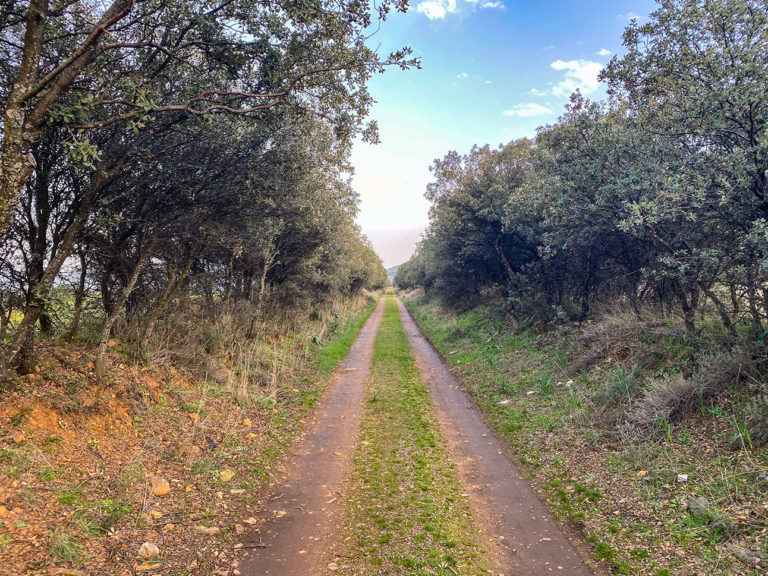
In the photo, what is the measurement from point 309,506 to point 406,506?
4.67 ft

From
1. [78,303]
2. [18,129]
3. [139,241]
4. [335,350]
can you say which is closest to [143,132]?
[139,241]

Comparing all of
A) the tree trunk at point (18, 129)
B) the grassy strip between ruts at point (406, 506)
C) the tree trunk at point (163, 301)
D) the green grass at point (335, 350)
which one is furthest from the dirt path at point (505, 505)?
the tree trunk at point (163, 301)

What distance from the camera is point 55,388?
6.48m

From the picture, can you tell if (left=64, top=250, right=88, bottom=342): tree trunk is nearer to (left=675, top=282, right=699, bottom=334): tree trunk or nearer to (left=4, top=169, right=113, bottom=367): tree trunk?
(left=4, top=169, right=113, bottom=367): tree trunk

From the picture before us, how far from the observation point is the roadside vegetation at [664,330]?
5121mm

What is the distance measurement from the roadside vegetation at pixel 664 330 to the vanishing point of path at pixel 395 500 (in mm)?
570

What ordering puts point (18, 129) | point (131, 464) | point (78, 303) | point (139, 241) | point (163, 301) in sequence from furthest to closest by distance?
point (163, 301) → point (139, 241) → point (78, 303) → point (131, 464) → point (18, 129)

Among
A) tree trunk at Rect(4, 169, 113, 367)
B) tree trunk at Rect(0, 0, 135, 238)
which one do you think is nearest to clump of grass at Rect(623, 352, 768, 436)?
tree trunk at Rect(0, 0, 135, 238)

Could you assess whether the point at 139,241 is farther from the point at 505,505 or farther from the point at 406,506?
the point at 505,505

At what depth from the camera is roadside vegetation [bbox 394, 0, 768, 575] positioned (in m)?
5.12

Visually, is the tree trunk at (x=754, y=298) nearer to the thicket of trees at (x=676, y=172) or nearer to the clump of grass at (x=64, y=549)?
the thicket of trees at (x=676, y=172)

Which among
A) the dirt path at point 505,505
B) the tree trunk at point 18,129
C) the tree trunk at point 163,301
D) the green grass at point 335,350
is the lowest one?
the dirt path at point 505,505

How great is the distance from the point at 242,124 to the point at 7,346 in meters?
5.83

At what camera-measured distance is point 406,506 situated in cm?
573
